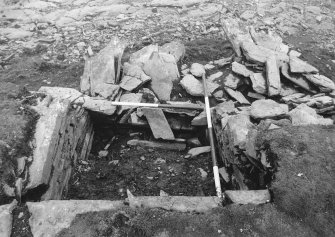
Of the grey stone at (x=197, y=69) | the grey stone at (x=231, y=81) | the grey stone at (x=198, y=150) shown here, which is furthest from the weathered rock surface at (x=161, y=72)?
the grey stone at (x=198, y=150)

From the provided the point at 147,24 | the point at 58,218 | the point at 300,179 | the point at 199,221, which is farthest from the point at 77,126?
the point at 147,24

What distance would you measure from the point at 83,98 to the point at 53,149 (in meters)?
1.35

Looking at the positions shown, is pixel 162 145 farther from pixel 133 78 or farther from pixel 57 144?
pixel 57 144

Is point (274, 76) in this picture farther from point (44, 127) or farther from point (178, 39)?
point (44, 127)

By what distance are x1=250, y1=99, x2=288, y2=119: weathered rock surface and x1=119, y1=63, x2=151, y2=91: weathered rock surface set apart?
1.97 meters

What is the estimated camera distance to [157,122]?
465 cm

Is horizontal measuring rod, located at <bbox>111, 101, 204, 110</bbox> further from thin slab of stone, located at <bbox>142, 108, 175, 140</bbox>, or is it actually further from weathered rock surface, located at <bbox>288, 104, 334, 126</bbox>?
weathered rock surface, located at <bbox>288, 104, 334, 126</bbox>

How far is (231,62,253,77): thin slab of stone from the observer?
5.14 meters

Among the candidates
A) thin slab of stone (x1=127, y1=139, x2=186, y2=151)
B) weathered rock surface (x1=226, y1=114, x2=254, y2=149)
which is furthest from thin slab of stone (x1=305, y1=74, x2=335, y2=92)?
thin slab of stone (x1=127, y1=139, x2=186, y2=151)

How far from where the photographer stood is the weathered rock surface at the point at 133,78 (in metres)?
4.93

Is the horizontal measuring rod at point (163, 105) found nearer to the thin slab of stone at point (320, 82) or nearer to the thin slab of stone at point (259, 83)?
the thin slab of stone at point (259, 83)

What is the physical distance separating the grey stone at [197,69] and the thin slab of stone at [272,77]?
A: 1.14 meters

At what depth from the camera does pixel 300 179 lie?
2.59 metres

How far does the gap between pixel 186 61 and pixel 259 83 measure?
65.1 inches
